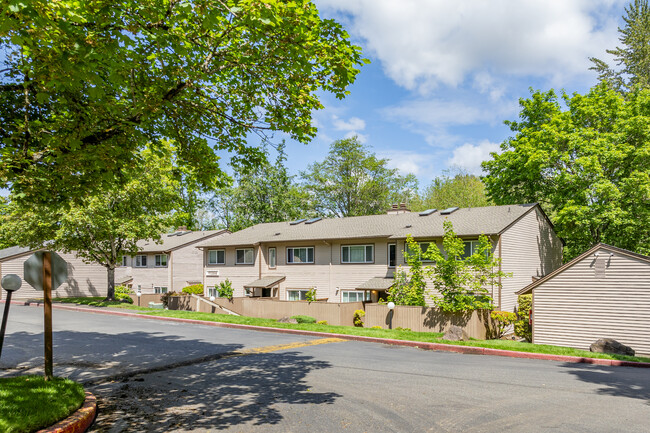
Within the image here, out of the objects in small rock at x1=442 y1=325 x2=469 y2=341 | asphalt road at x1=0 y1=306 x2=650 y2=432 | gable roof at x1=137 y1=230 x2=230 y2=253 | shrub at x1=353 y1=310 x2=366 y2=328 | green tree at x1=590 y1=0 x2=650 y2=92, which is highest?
green tree at x1=590 y1=0 x2=650 y2=92

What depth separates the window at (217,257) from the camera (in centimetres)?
3759

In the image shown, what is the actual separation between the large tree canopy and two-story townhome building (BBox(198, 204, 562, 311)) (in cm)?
1868

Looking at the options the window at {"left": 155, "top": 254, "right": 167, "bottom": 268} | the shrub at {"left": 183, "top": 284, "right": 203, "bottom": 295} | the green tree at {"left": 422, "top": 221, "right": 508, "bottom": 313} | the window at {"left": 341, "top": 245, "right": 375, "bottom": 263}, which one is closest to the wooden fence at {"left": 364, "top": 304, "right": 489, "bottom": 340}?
the green tree at {"left": 422, "top": 221, "right": 508, "bottom": 313}

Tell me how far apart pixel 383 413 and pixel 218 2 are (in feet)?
23.8

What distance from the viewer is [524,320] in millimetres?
23922

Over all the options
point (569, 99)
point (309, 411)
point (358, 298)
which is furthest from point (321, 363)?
point (569, 99)

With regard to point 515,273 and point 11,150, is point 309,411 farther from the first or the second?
point 515,273

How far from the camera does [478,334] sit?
21094mm

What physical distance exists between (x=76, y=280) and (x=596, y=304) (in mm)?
45135

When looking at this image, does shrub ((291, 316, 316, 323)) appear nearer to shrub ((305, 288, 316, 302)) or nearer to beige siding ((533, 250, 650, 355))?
shrub ((305, 288, 316, 302))

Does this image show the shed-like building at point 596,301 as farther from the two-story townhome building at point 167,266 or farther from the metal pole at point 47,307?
the two-story townhome building at point 167,266

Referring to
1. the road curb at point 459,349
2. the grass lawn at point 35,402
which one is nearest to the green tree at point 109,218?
the road curb at point 459,349

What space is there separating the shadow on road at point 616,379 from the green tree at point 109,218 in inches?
1012

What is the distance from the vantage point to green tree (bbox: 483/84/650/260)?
1085 inches
